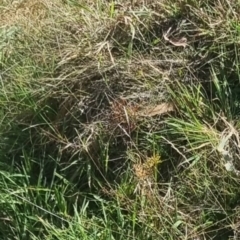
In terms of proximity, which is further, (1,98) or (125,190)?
(1,98)

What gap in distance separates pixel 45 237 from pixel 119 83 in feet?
2.40

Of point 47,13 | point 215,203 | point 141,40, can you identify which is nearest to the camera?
point 215,203

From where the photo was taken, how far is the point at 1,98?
10.9 feet

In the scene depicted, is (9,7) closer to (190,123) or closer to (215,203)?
(190,123)

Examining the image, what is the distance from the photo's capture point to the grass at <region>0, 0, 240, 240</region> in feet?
9.50

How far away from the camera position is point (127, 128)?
3.03 meters

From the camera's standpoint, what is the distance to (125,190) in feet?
9.70

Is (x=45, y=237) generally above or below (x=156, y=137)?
below

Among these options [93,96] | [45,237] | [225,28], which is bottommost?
[45,237]

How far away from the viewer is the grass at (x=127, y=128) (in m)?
2.89

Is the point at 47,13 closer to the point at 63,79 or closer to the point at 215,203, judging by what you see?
the point at 63,79

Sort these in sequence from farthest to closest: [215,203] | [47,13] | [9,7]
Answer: [9,7], [47,13], [215,203]

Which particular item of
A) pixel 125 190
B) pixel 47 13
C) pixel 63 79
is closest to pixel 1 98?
pixel 63 79

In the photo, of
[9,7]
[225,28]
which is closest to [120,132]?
[225,28]
